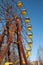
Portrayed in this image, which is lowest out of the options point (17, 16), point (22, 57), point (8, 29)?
point (22, 57)

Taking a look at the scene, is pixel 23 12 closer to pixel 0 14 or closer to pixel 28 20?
pixel 28 20

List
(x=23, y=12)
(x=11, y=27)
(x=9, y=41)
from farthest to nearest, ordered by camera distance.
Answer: (x=23, y=12) → (x=11, y=27) → (x=9, y=41)

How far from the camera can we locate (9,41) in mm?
9211

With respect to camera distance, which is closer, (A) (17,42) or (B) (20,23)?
(A) (17,42)

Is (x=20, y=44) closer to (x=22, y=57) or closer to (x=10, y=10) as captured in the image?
(x=22, y=57)

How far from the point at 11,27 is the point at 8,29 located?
174 mm

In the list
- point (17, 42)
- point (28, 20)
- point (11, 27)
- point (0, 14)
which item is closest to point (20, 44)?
point (17, 42)

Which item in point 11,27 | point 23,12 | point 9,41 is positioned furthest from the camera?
point 23,12

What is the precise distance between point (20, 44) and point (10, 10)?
1.66 metres

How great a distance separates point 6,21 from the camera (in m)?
9.94

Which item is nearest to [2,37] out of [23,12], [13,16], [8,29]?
[8,29]

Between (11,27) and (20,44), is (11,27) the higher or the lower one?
the higher one

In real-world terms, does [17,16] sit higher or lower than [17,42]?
higher

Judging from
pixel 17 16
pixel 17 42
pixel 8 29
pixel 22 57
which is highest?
pixel 17 16
